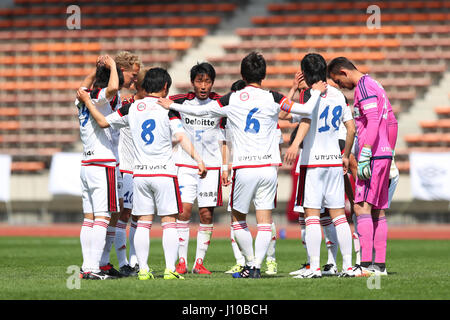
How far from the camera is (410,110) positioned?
24.8 metres

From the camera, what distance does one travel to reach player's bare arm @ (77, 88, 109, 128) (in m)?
7.70

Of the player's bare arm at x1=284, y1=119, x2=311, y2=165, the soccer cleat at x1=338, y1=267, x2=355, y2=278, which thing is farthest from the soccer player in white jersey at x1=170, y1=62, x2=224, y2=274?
the soccer cleat at x1=338, y1=267, x2=355, y2=278

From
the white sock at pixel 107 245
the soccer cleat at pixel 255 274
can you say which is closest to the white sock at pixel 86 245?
the white sock at pixel 107 245

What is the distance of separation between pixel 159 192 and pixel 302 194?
1470 millimetres

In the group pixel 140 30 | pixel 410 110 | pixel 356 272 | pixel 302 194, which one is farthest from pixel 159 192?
pixel 140 30

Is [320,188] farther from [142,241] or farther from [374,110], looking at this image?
[142,241]

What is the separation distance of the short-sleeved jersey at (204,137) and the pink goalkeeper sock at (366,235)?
6.95 feet

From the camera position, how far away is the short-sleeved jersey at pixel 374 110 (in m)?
7.85

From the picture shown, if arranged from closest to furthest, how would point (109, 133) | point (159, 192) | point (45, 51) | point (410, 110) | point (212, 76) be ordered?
point (159, 192)
point (109, 133)
point (212, 76)
point (410, 110)
point (45, 51)

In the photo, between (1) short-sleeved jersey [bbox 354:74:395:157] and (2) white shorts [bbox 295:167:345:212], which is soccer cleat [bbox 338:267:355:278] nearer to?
(2) white shorts [bbox 295:167:345:212]

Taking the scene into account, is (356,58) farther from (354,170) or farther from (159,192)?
(159,192)

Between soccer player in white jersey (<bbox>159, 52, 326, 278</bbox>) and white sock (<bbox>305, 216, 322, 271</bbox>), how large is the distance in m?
0.41

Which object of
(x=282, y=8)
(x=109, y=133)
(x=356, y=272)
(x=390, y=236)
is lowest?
(x=390, y=236)

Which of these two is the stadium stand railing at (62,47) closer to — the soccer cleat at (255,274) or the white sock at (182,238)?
the white sock at (182,238)
